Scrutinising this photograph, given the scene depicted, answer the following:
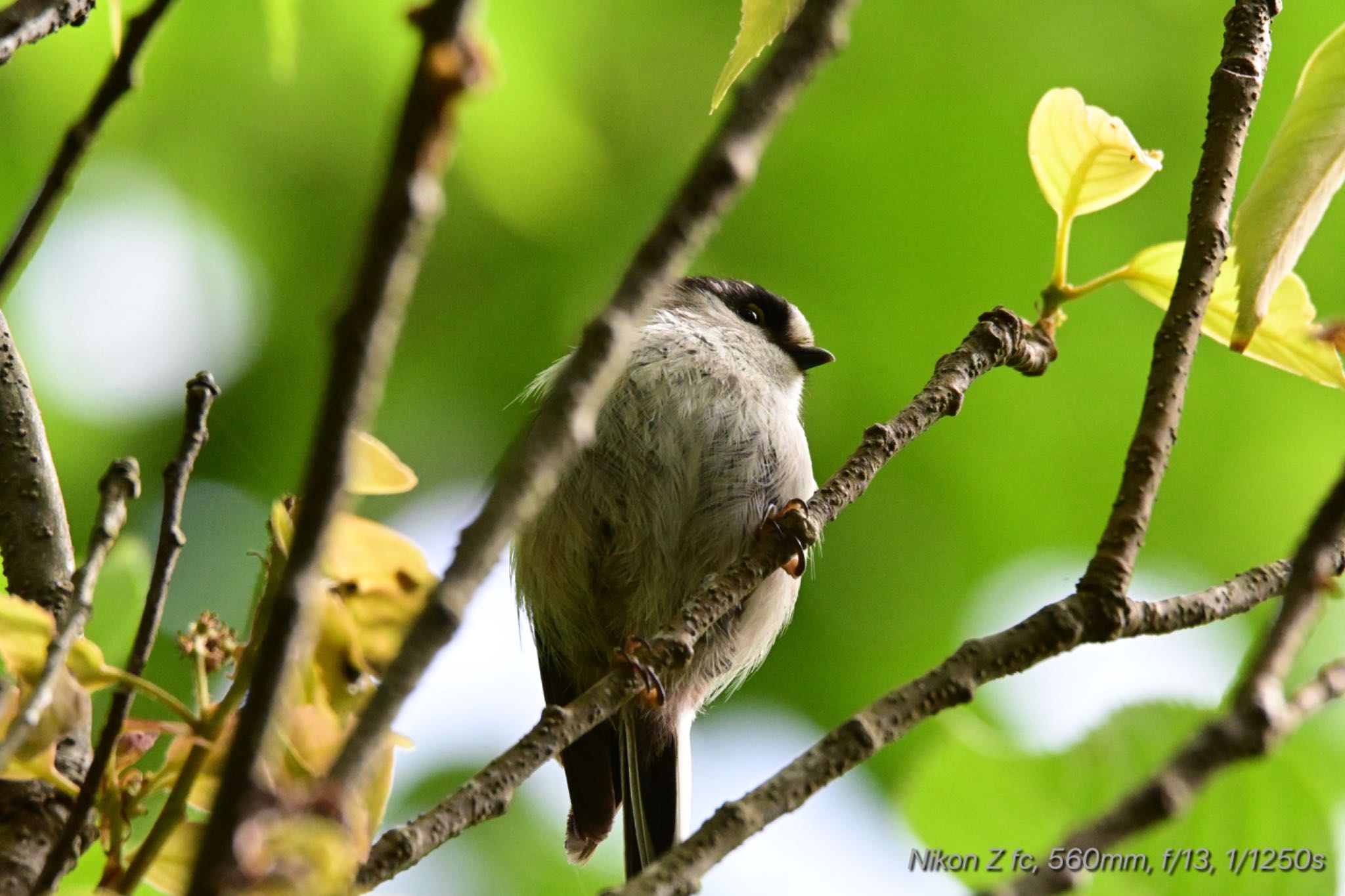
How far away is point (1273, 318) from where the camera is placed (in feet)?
3.94

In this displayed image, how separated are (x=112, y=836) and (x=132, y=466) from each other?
0.91ft

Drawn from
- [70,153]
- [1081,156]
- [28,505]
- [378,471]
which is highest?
[70,153]

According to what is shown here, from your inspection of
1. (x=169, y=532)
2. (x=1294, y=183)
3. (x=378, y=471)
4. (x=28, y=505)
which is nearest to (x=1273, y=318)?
(x=1294, y=183)

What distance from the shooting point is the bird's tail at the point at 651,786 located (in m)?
2.02

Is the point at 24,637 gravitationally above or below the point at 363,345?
below

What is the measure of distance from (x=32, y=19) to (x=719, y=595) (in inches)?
30.3

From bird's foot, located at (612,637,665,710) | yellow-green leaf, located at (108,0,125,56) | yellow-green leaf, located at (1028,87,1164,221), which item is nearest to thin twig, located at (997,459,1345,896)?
bird's foot, located at (612,637,665,710)

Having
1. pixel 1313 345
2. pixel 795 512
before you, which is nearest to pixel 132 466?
pixel 795 512

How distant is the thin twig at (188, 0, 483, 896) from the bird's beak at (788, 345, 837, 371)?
1945mm

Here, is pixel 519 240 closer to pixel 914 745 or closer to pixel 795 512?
pixel 914 745

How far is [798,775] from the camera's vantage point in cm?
94

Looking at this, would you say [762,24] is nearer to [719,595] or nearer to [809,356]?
[719,595]

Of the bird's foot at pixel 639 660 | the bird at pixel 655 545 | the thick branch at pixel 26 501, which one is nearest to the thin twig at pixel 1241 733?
the bird's foot at pixel 639 660

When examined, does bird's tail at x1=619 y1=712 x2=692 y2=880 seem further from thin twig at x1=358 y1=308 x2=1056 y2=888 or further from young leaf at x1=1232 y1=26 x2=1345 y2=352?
young leaf at x1=1232 y1=26 x2=1345 y2=352
